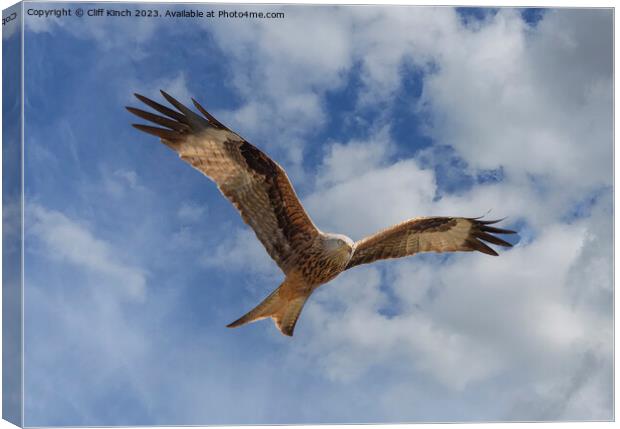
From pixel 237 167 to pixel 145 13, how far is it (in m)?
1.63

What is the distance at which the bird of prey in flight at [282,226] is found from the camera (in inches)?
316

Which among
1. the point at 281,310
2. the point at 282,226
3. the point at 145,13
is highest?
the point at 145,13

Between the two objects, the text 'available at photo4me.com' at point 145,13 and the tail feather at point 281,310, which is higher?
the text 'available at photo4me.com' at point 145,13

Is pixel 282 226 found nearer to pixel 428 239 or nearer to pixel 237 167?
pixel 237 167

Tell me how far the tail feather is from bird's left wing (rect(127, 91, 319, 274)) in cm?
61

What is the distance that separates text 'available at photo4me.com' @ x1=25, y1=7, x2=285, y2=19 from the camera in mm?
8320

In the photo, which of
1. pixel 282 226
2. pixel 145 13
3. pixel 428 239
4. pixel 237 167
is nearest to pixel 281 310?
pixel 282 226

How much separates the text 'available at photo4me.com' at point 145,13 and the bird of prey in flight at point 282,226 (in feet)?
3.16

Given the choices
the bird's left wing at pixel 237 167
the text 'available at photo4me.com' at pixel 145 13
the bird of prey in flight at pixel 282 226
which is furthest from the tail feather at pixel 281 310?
the text 'available at photo4me.com' at pixel 145 13

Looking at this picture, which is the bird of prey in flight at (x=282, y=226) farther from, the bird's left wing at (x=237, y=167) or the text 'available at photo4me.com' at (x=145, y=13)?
the text 'available at photo4me.com' at (x=145, y=13)

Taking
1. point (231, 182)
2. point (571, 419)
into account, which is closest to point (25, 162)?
point (231, 182)

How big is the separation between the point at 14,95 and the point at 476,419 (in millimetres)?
5014

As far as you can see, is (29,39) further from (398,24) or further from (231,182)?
(398,24)

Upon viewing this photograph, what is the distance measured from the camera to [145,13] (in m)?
8.46
